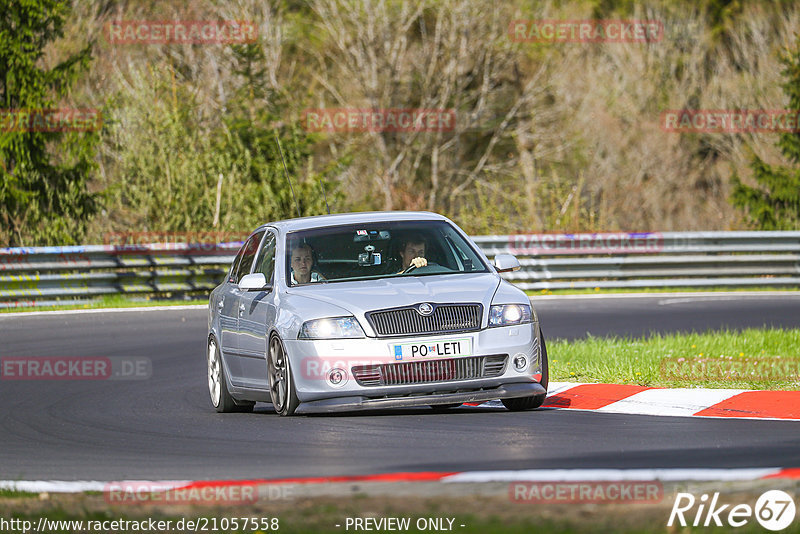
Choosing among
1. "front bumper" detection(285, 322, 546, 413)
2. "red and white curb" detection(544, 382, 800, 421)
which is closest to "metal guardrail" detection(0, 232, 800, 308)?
"red and white curb" detection(544, 382, 800, 421)

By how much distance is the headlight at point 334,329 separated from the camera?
9336 millimetres

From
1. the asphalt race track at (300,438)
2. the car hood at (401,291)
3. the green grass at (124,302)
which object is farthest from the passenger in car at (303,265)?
the green grass at (124,302)

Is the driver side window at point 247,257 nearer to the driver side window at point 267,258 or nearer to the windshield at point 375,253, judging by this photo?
the driver side window at point 267,258

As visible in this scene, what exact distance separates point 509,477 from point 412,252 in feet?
15.5

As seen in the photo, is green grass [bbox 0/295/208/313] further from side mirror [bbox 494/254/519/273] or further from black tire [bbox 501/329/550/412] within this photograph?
black tire [bbox 501/329/550/412]

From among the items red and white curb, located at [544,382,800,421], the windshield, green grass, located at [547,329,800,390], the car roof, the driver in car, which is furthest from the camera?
green grass, located at [547,329,800,390]

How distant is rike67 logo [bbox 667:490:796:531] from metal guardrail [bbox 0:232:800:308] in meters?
18.0

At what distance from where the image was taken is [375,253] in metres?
10.6

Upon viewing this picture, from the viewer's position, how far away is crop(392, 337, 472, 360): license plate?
9266 millimetres

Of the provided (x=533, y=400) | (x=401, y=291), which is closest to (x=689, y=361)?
(x=533, y=400)

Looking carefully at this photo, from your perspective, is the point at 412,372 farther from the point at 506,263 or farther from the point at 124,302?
the point at 124,302

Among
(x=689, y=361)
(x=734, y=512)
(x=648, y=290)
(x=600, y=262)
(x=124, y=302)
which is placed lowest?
(x=648, y=290)

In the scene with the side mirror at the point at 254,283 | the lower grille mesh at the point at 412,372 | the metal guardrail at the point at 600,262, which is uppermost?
the side mirror at the point at 254,283

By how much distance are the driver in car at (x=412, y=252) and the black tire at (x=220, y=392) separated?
1.78 m
